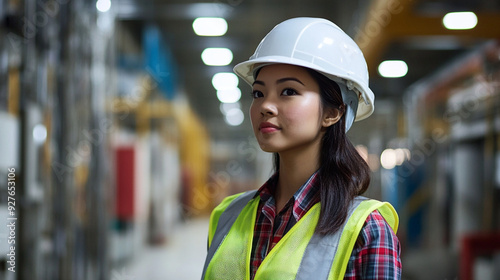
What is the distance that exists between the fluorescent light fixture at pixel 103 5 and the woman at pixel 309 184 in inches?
169

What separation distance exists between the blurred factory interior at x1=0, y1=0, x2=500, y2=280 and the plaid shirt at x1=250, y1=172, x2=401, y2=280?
85.9 inches

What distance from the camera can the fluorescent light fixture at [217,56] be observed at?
6.97 metres

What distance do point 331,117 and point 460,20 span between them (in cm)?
409

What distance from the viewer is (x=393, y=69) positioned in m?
6.96

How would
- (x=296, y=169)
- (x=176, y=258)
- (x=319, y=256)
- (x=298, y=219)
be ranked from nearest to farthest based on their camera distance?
1. (x=319, y=256)
2. (x=298, y=219)
3. (x=296, y=169)
4. (x=176, y=258)

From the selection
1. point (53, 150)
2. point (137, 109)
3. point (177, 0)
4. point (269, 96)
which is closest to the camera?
point (269, 96)

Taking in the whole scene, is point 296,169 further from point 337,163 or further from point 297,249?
point 297,249

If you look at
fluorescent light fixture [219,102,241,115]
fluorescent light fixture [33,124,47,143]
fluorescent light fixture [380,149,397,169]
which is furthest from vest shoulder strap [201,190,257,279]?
fluorescent light fixture [380,149,397,169]

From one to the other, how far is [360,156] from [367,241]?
0.94 feet

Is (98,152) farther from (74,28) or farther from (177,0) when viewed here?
(177,0)

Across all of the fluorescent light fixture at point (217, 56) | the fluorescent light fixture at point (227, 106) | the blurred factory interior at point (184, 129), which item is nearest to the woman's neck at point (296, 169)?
the blurred factory interior at point (184, 129)

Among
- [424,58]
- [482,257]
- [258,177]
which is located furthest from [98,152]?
[424,58]

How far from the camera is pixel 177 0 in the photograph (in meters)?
6.44

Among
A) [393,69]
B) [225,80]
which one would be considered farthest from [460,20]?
[225,80]
